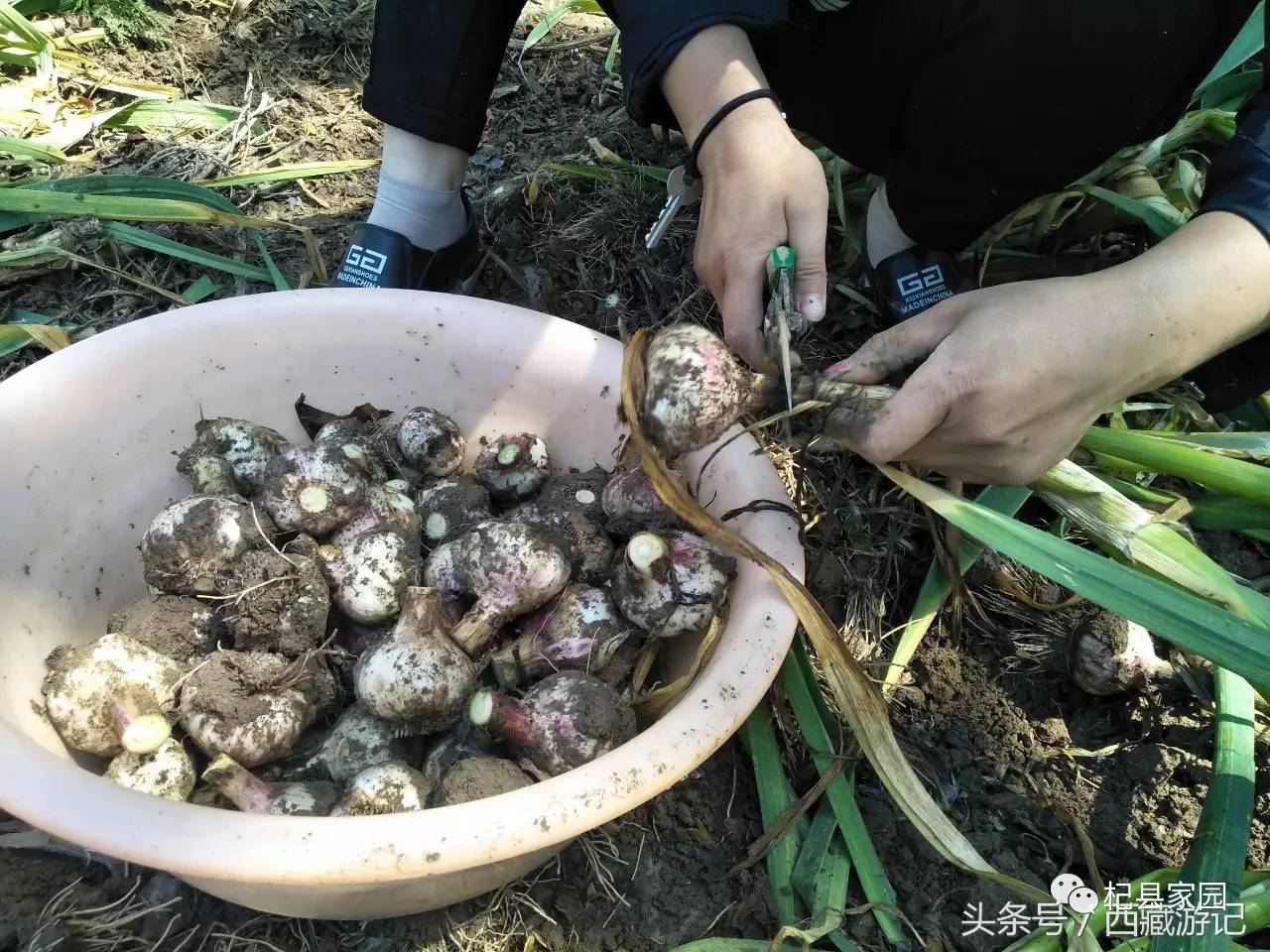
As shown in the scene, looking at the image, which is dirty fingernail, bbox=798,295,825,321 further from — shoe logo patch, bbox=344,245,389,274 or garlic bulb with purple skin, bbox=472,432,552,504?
shoe logo patch, bbox=344,245,389,274

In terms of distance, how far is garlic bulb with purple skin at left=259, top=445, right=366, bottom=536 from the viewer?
1215 mm

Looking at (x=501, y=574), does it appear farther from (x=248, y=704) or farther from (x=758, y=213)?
(x=758, y=213)

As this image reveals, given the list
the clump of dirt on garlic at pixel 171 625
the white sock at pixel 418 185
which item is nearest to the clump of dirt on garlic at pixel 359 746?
the clump of dirt on garlic at pixel 171 625

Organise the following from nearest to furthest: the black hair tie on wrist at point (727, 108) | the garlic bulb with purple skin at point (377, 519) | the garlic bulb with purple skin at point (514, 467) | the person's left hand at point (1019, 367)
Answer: the person's left hand at point (1019, 367) < the black hair tie on wrist at point (727, 108) < the garlic bulb with purple skin at point (377, 519) < the garlic bulb with purple skin at point (514, 467)

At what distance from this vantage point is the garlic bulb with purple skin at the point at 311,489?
47.8 inches

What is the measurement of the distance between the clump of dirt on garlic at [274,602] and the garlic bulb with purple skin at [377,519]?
4.1 inches

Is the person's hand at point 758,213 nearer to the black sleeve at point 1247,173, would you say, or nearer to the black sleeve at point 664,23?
the black sleeve at point 664,23

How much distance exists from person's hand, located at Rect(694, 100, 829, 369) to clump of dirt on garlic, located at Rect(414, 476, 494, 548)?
20.0 inches

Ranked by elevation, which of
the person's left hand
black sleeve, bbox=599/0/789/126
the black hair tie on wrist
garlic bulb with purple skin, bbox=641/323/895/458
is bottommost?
garlic bulb with purple skin, bbox=641/323/895/458

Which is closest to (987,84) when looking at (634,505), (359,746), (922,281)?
(922,281)

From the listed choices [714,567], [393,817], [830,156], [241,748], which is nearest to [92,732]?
[241,748]

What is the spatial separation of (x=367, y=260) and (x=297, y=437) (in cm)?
42

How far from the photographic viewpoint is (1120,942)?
1104 mm

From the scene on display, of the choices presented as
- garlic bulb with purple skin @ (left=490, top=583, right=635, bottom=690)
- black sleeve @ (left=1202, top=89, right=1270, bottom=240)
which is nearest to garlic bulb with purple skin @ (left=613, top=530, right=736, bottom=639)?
garlic bulb with purple skin @ (left=490, top=583, right=635, bottom=690)
